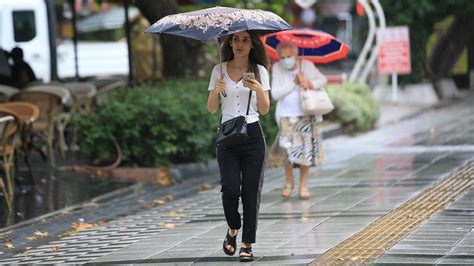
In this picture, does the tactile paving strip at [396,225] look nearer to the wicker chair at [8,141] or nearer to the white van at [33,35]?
the wicker chair at [8,141]

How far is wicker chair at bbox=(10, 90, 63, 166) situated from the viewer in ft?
46.0

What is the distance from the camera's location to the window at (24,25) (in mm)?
22578

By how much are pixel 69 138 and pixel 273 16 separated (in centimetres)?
862

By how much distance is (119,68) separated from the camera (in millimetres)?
33000

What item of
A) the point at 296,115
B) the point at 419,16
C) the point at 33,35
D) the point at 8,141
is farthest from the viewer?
the point at 419,16

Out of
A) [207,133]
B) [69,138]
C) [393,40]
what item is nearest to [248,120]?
[207,133]

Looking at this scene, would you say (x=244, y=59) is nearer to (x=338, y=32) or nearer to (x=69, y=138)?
(x=69, y=138)

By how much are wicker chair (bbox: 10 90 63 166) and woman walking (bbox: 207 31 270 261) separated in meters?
6.76

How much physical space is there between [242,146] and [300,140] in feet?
10.5

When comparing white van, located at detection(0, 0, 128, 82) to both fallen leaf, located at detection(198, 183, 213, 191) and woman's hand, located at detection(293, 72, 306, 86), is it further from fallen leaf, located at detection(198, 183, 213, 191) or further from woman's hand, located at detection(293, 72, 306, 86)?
woman's hand, located at detection(293, 72, 306, 86)

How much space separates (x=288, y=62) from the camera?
10.5 meters

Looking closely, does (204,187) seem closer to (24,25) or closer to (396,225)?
(396,225)

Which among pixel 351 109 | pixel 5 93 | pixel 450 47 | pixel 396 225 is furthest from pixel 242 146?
pixel 450 47

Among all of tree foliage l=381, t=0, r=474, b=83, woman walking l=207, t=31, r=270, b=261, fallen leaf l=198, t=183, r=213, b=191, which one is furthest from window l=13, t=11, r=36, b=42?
woman walking l=207, t=31, r=270, b=261
